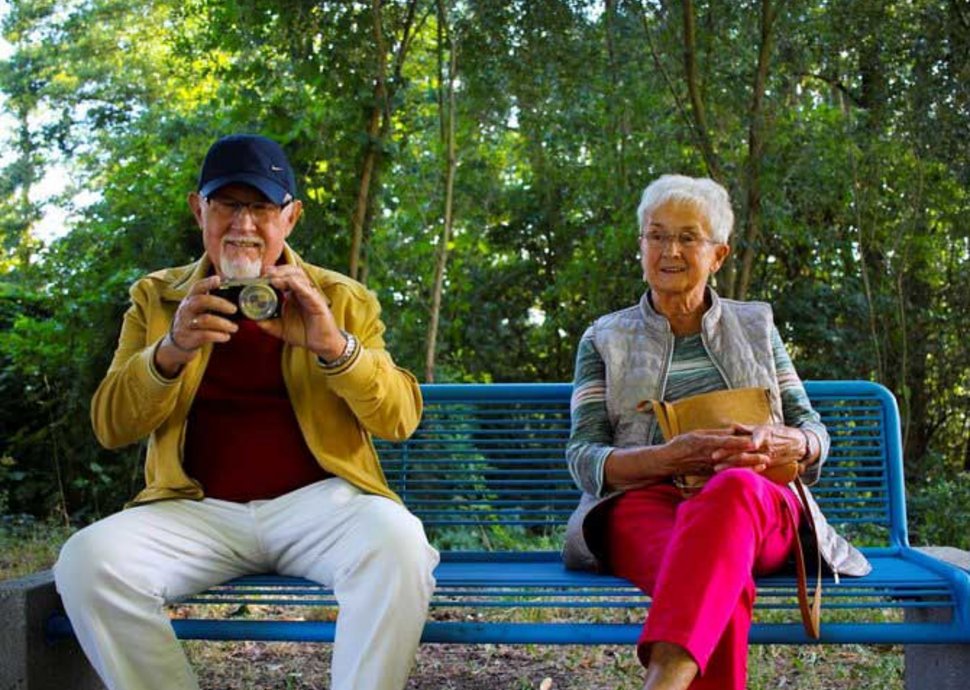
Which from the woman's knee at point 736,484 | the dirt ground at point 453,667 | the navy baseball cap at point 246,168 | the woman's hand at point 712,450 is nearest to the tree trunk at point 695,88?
the dirt ground at point 453,667

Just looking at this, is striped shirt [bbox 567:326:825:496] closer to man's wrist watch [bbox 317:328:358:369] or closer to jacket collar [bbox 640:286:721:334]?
jacket collar [bbox 640:286:721:334]

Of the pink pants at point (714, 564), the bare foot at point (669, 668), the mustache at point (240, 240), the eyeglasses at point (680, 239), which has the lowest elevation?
the bare foot at point (669, 668)

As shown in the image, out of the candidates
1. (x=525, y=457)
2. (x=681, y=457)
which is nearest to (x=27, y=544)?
(x=525, y=457)

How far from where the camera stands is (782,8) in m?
7.86

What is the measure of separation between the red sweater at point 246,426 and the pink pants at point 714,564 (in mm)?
940

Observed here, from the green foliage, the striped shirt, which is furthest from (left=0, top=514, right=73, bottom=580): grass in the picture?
the green foliage

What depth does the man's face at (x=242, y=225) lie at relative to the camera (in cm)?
309

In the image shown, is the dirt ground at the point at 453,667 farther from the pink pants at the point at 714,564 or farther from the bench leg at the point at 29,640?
the pink pants at the point at 714,564

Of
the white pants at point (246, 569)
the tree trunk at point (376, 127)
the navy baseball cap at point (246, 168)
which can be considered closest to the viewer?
the white pants at point (246, 569)

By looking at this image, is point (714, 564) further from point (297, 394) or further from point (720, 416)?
point (297, 394)

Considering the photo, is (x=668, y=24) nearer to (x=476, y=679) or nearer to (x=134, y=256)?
(x=134, y=256)

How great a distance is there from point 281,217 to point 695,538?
4.56 feet

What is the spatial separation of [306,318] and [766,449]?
119 centimetres

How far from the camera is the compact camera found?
2.92m
